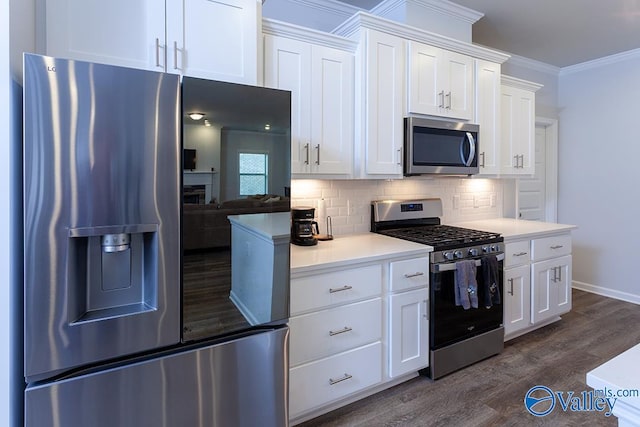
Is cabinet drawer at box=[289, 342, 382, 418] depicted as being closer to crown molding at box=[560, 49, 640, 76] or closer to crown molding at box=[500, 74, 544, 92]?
crown molding at box=[500, 74, 544, 92]

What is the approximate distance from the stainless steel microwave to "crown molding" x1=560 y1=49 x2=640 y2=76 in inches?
101

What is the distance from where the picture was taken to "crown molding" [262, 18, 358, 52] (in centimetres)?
203

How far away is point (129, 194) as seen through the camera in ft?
3.98

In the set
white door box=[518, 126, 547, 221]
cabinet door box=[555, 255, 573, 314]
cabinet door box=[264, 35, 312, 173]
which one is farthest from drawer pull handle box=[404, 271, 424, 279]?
white door box=[518, 126, 547, 221]

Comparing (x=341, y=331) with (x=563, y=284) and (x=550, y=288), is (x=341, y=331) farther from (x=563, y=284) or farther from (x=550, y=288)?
(x=563, y=284)

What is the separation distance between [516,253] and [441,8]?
212 centimetres

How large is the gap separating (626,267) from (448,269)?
3.17 m

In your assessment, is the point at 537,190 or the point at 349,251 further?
the point at 537,190

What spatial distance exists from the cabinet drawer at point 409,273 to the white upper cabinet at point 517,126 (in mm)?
1673

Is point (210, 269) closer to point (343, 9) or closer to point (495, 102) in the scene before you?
point (343, 9)

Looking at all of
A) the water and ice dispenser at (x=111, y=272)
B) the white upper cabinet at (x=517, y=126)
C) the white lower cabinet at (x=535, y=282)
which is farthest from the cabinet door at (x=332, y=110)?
the white upper cabinet at (x=517, y=126)

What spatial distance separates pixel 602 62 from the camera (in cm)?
410

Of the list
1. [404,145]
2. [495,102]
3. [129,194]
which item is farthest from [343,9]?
[129,194]

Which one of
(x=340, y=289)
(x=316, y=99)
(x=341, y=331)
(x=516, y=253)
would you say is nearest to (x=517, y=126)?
(x=516, y=253)
